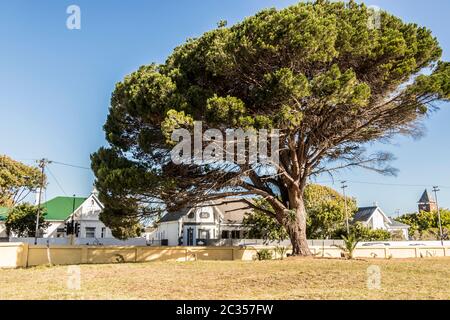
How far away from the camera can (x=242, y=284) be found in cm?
1042

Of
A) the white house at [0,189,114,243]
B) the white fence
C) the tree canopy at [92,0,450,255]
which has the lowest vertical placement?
the white fence

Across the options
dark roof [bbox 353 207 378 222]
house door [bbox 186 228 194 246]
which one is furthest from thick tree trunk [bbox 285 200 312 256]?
dark roof [bbox 353 207 378 222]

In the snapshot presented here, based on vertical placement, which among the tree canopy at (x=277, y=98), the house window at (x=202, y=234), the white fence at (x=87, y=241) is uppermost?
the tree canopy at (x=277, y=98)

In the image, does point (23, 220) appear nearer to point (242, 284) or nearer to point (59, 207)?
point (59, 207)

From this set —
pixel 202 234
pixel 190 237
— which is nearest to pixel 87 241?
pixel 190 237

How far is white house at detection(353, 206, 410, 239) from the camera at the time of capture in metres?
45.9

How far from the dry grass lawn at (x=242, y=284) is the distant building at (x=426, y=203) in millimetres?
71226

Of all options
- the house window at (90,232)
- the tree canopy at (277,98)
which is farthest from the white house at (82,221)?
the tree canopy at (277,98)

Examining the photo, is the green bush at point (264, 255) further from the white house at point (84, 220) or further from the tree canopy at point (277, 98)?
the white house at point (84, 220)

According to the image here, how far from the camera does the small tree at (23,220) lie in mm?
34500

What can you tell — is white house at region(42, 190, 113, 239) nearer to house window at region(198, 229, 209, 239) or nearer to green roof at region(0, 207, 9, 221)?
green roof at region(0, 207, 9, 221)

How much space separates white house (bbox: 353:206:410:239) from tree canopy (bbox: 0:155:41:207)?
3551cm

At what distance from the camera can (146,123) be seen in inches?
682
